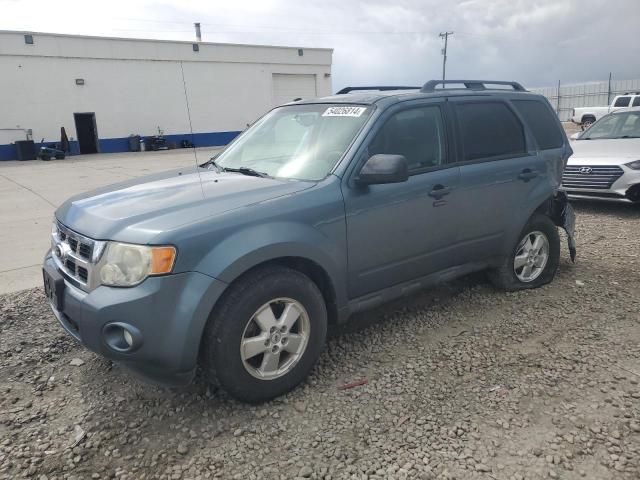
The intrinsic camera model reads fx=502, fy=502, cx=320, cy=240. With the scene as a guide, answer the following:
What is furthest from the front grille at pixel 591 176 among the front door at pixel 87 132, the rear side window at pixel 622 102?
the front door at pixel 87 132

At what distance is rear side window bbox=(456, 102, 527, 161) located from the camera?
A: 405 centimetres

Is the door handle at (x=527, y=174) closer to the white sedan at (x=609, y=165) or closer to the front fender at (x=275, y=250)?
the front fender at (x=275, y=250)

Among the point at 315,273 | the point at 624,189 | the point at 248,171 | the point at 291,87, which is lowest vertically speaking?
the point at 624,189

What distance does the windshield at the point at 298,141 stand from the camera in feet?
11.2

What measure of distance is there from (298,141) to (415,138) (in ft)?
2.86

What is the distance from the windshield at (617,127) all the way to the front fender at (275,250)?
7.68 meters

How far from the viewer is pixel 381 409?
9.55 ft

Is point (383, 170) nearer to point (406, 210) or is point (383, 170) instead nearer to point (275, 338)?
point (406, 210)

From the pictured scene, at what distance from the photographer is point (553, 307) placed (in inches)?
169

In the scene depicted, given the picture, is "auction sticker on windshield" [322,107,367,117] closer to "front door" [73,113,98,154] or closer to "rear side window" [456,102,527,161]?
"rear side window" [456,102,527,161]

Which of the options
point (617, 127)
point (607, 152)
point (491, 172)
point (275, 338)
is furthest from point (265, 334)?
point (617, 127)

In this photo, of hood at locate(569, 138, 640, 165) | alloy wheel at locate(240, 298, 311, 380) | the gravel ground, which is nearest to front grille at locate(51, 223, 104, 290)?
the gravel ground

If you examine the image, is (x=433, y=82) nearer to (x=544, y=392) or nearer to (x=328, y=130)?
(x=328, y=130)

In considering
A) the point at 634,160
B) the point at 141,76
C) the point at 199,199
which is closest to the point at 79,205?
the point at 199,199
